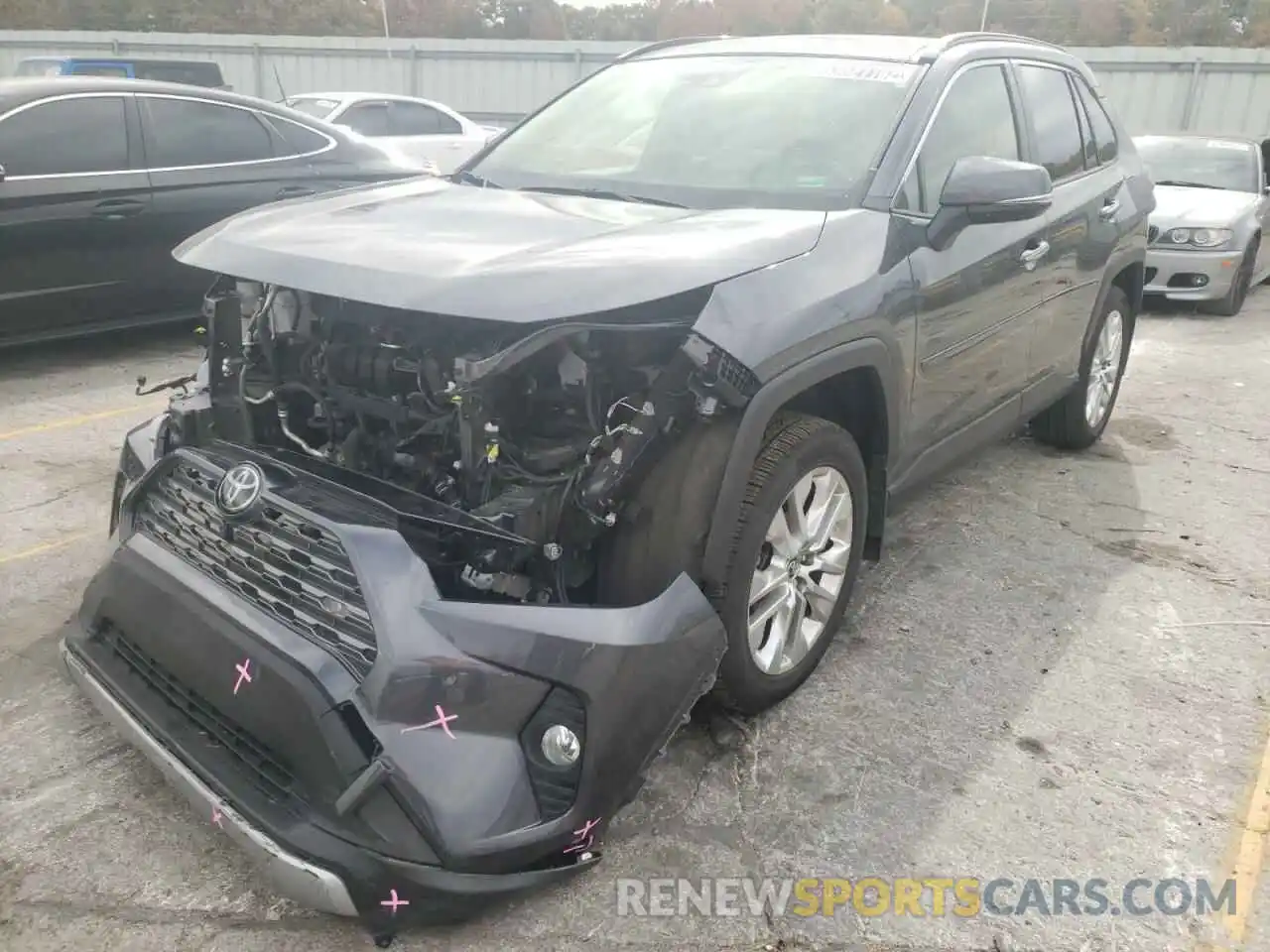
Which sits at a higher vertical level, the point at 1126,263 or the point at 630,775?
the point at 1126,263

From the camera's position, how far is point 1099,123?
4.69m

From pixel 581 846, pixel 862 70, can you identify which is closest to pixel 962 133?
pixel 862 70

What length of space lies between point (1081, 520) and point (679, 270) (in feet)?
9.31

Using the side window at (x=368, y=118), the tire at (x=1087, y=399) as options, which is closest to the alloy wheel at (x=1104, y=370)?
the tire at (x=1087, y=399)

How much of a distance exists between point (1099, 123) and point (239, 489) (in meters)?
4.19

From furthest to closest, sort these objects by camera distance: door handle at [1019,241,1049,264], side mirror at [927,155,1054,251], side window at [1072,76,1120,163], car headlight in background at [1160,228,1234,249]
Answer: car headlight in background at [1160,228,1234,249], side window at [1072,76,1120,163], door handle at [1019,241,1049,264], side mirror at [927,155,1054,251]

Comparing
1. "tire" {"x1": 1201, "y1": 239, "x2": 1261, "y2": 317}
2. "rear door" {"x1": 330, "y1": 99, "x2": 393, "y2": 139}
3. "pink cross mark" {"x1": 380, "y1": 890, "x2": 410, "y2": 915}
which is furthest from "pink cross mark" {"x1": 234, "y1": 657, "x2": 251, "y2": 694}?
"rear door" {"x1": 330, "y1": 99, "x2": 393, "y2": 139}

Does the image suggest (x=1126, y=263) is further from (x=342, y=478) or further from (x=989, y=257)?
(x=342, y=478)

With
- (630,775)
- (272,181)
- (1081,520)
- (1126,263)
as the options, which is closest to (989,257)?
(1081,520)

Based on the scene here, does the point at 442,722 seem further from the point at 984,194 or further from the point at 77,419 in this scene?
the point at 77,419

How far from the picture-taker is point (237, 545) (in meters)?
2.30

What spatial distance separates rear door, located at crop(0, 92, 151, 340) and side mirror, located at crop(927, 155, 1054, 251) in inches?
182

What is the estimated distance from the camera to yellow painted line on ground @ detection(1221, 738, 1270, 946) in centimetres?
224

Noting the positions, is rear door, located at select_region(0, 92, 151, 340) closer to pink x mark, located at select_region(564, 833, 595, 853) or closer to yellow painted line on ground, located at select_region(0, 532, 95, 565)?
yellow painted line on ground, located at select_region(0, 532, 95, 565)
